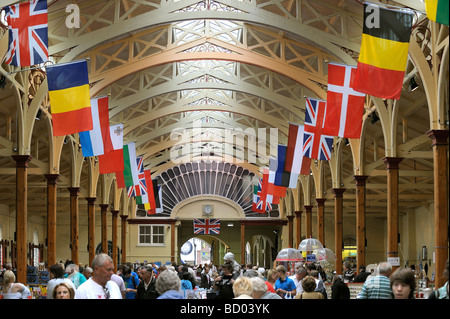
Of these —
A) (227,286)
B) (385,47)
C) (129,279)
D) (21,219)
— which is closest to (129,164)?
(21,219)

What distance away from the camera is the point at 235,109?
37750 mm

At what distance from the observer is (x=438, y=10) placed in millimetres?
11188

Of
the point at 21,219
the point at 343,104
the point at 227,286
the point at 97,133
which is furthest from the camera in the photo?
the point at 21,219

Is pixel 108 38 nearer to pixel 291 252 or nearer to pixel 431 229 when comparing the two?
pixel 291 252

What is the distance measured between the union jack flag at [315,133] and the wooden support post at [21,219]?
879 cm

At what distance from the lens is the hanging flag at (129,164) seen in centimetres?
2870

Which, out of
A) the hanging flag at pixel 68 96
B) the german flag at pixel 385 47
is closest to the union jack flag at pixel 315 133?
the hanging flag at pixel 68 96

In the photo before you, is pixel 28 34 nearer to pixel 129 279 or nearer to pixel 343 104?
pixel 129 279

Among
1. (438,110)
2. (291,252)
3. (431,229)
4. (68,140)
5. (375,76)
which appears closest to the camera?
(375,76)

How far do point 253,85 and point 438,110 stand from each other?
595 inches

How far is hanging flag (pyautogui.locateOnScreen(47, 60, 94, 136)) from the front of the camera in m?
17.1

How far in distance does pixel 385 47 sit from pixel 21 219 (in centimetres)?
1329

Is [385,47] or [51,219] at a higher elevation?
[385,47]
